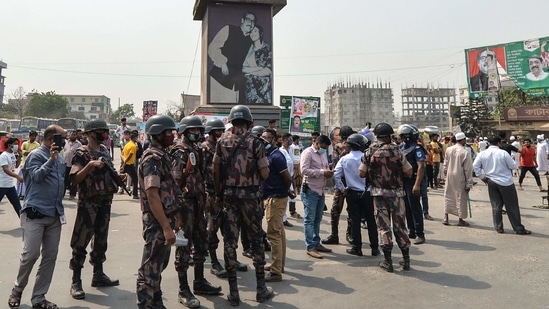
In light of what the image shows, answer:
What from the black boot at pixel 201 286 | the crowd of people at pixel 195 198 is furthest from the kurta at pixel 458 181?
the black boot at pixel 201 286

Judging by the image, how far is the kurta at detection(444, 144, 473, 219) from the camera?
7.79 meters

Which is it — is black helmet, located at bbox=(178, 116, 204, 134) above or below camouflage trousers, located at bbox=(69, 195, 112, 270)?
above

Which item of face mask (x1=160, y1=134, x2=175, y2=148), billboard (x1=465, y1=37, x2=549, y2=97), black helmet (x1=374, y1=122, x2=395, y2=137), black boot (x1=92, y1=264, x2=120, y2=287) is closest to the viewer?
face mask (x1=160, y1=134, x2=175, y2=148)

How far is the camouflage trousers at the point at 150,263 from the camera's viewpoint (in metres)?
3.32

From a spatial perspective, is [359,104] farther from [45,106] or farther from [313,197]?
[313,197]

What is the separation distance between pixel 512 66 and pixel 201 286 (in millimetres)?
23499

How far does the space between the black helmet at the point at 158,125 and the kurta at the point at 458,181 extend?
20.8ft

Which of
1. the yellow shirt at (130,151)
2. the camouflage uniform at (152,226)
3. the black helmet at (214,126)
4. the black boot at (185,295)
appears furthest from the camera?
the yellow shirt at (130,151)

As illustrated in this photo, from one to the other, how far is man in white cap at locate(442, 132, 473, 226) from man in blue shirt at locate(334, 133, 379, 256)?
283 cm

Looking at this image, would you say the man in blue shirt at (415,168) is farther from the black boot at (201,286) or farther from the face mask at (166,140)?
the face mask at (166,140)

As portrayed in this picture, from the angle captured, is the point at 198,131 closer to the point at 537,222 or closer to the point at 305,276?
A: the point at 305,276

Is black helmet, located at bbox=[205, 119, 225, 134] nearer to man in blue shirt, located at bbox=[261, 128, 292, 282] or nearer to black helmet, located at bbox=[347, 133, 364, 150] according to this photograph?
man in blue shirt, located at bbox=[261, 128, 292, 282]

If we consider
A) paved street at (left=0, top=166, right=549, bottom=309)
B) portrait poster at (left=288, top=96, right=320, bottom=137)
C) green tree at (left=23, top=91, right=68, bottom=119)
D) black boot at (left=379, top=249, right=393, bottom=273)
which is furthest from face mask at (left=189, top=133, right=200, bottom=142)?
green tree at (left=23, top=91, right=68, bottom=119)

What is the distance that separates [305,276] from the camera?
16.2 feet
